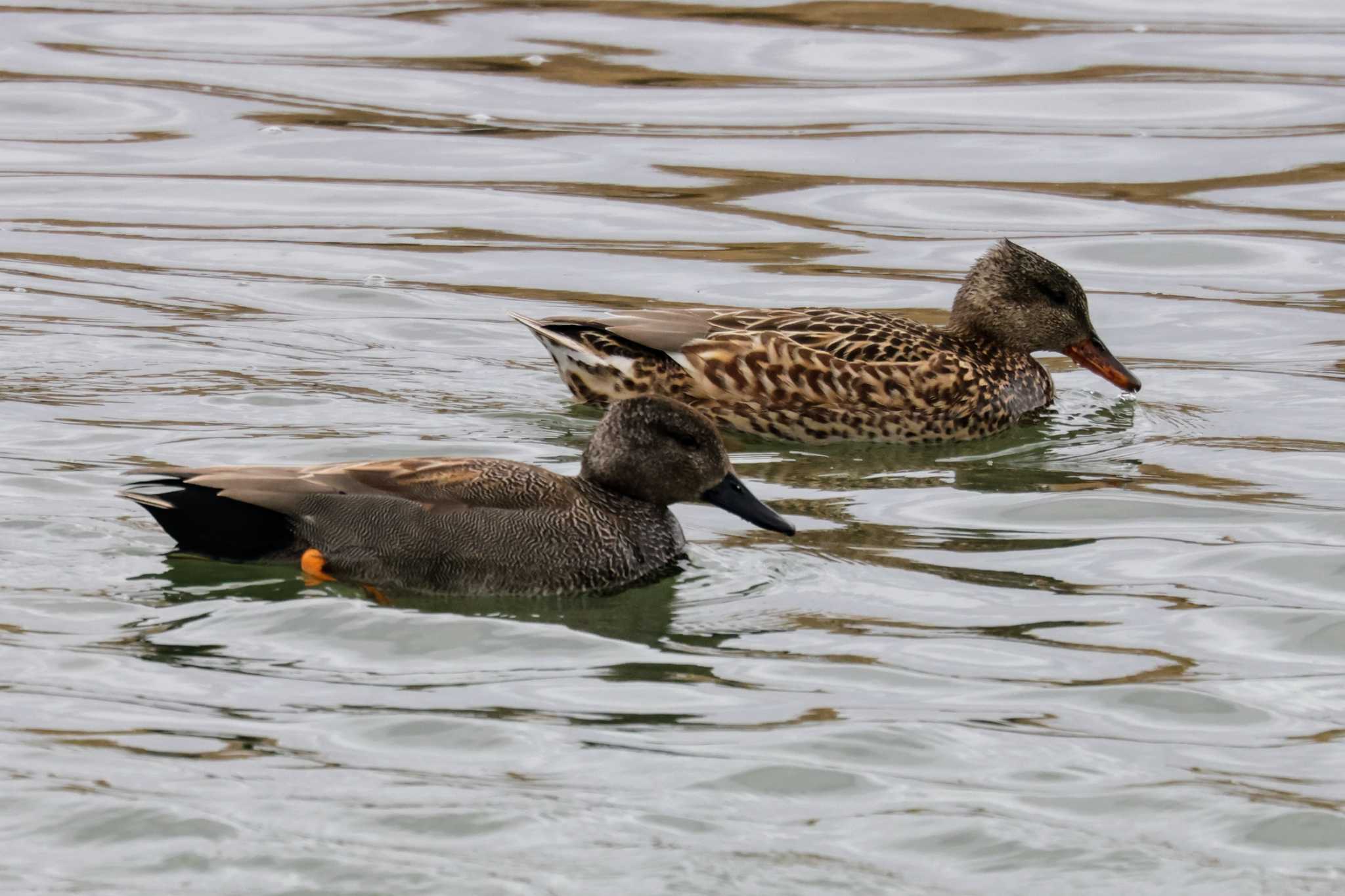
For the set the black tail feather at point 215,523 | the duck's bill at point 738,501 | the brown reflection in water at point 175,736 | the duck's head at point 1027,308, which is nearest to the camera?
the brown reflection in water at point 175,736

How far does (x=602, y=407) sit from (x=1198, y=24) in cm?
1121

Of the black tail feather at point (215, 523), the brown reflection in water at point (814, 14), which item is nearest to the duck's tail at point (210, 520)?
the black tail feather at point (215, 523)

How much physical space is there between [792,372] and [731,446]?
17.9 inches

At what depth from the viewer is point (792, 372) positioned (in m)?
11.3

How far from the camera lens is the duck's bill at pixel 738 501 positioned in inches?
345

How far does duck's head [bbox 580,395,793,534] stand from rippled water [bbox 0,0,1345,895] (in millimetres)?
257

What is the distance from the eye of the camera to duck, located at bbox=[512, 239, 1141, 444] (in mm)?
11312

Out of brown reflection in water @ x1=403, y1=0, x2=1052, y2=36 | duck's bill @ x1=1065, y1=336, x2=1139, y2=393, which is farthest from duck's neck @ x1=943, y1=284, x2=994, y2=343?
brown reflection in water @ x1=403, y1=0, x2=1052, y2=36

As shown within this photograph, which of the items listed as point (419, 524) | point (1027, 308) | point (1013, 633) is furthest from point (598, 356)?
point (1013, 633)

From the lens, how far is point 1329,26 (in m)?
20.9

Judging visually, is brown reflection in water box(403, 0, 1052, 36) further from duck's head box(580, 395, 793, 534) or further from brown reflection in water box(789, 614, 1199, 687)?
brown reflection in water box(789, 614, 1199, 687)

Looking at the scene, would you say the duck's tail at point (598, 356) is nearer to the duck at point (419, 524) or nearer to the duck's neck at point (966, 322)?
the duck's neck at point (966, 322)

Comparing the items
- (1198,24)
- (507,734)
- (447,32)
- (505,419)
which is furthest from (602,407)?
(1198,24)

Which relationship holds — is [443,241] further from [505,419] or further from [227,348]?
[505,419]
